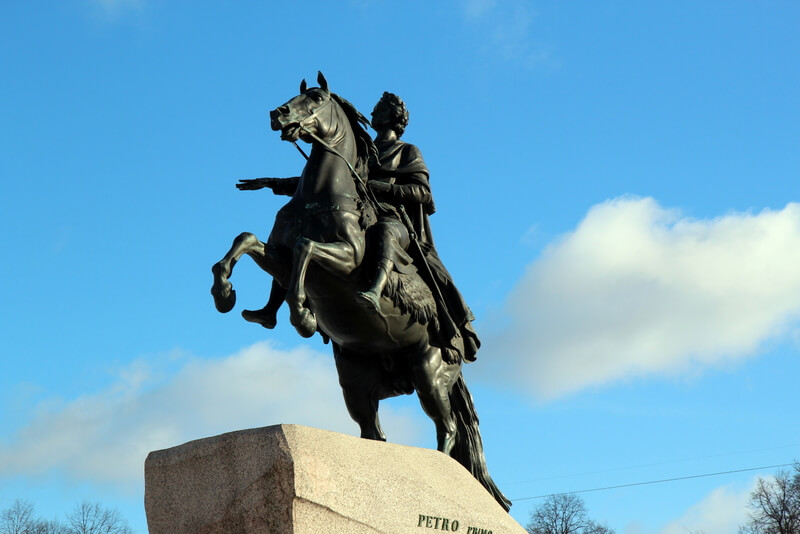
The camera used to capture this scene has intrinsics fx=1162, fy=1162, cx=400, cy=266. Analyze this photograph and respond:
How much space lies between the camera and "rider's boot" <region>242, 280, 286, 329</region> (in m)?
10.2

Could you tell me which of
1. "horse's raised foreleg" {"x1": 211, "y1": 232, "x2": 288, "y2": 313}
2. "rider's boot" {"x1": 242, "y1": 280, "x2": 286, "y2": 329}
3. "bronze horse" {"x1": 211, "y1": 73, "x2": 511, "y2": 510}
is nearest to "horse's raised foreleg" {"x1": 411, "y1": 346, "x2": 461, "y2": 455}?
"bronze horse" {"x1": 211, "y1": 73, "x2": 511, "y2": 510}

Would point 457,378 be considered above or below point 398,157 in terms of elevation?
below

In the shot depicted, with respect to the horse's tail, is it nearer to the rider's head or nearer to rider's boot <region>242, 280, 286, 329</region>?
rider's boot <region>242, 280, 286, 329</region>

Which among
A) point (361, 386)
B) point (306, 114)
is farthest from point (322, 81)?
point (361, 386)

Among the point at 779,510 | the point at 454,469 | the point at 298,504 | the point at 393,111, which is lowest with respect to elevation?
the point at 298,504

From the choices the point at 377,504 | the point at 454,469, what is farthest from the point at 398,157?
the point at 377,504

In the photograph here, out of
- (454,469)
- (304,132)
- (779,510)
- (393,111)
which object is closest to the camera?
(454,469)

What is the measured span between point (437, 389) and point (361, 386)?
2.39 feet

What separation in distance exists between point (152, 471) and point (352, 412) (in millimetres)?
3404

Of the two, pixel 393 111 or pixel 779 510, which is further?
pixel 779 510

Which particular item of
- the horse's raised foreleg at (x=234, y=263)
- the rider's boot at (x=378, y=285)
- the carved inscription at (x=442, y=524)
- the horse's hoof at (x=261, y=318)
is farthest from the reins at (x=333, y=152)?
the carved inscription at (x=442, y=524)

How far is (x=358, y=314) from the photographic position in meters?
10.3

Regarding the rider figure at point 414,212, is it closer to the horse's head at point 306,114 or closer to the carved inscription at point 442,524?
the horse's head at point 306,114

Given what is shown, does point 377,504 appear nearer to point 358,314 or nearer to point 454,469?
point 454,469
